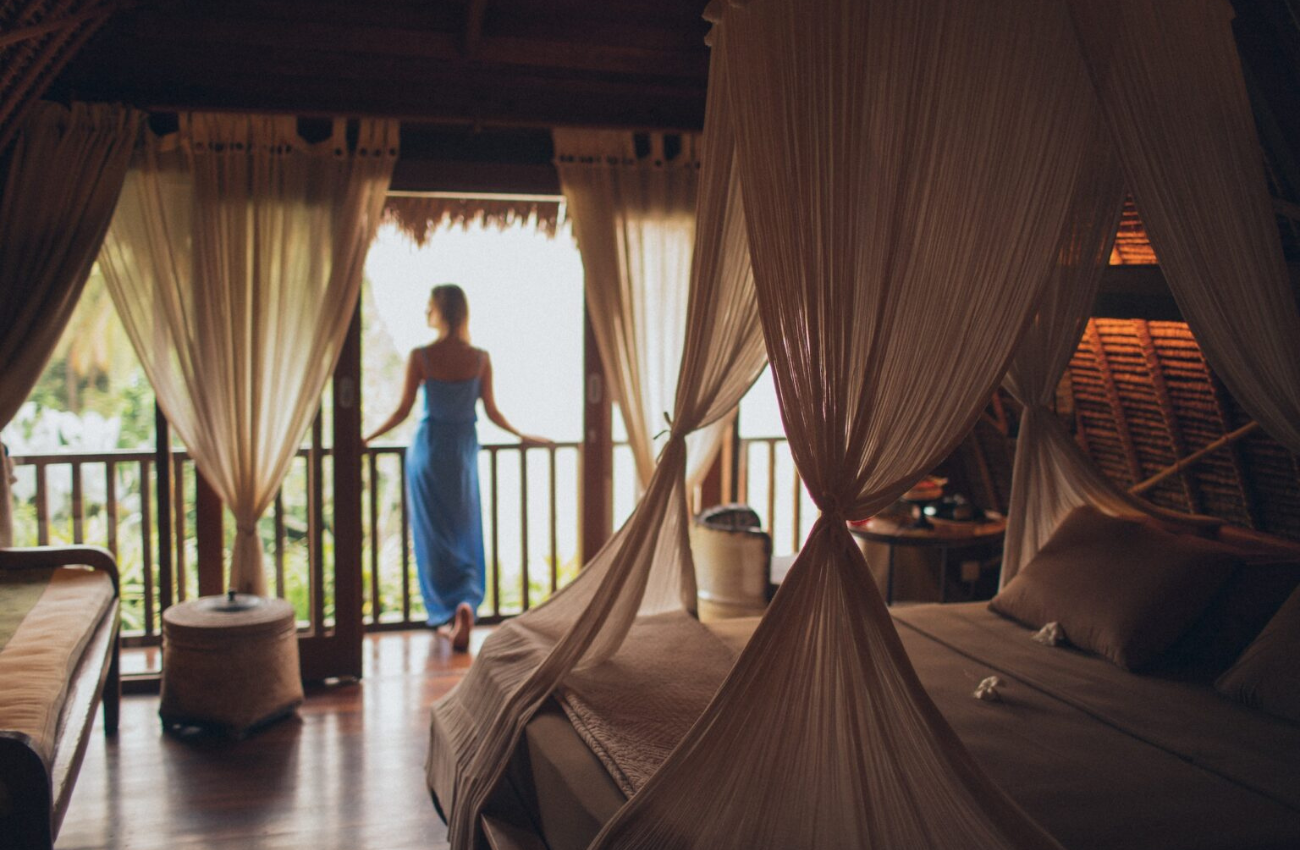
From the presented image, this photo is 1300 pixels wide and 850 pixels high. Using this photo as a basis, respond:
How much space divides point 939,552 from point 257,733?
2589 mm

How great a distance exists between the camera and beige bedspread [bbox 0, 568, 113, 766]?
2.41 meters

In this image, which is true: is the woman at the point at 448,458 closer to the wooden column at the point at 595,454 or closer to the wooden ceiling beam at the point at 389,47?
the wooden column at the point at 595,454

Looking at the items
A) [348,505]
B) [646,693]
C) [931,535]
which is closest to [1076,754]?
[646,693]

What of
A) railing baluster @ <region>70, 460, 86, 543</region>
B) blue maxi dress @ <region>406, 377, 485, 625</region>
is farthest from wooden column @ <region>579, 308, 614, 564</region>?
railing baluster @ <region>70, 460, 86, 543</region>

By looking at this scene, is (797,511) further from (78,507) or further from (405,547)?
(78,507)

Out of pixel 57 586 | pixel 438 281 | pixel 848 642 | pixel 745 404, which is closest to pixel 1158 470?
pixel 745 404

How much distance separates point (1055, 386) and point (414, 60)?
249 centimetres

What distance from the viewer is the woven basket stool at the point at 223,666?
3.75 metres

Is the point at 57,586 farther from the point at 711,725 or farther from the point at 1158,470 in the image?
the point at 1158,470

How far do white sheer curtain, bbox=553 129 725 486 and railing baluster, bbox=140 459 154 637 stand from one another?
72.1 inches

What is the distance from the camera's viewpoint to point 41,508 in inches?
168

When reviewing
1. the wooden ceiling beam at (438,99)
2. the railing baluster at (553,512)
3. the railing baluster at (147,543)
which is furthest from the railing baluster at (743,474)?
the railing baluster at (147,543)

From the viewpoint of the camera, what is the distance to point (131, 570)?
4.55 metres

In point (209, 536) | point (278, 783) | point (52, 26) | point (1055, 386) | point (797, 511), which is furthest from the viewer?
point (797, 511)
